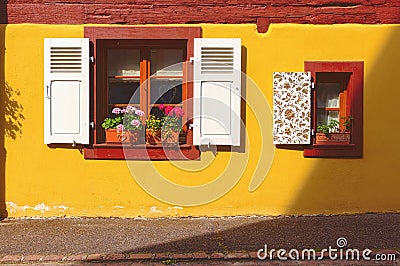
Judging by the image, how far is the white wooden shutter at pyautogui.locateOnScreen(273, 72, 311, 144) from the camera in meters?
6.88

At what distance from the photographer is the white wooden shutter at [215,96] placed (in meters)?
6.88

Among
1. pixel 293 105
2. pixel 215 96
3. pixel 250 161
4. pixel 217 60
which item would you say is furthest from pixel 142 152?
pixel 293 105

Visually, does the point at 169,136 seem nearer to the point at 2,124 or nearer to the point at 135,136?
the point at 135,136

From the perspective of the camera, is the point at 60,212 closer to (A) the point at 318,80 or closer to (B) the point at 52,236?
(B) the point at 52,236

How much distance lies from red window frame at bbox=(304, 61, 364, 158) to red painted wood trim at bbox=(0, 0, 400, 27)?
23.1 inches

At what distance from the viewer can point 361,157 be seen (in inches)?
275

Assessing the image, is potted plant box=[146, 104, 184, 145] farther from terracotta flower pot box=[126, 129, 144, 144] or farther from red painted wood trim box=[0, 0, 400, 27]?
red painted wood trim box=[0, 0, 400, 27]

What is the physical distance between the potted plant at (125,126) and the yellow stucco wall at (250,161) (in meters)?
0.32

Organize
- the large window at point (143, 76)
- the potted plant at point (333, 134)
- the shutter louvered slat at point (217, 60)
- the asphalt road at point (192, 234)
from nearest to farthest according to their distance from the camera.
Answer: the asphalt road at point (192, 234), the shutter louvered slat at point (217, 60), the potted plant at point (333, 134), the large window at point (143, 76)

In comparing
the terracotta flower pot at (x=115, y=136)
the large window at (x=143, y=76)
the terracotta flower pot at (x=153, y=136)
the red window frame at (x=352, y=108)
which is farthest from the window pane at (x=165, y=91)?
the red window frame at (x=352, y=108)

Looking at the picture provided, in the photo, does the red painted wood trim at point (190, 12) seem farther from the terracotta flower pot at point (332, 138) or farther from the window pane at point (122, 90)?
the terracotta flower pot at point (332, 138)

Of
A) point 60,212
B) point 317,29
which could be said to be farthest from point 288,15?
point 60,212

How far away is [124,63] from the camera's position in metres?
7.28

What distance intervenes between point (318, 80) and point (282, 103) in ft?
2.17
